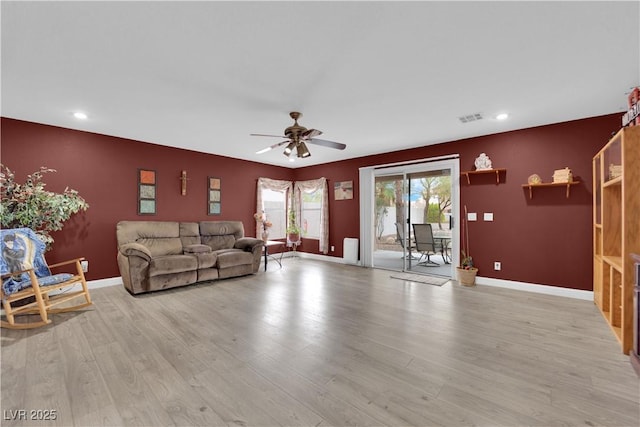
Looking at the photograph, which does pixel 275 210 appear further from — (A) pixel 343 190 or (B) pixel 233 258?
(B) pixel 233 258

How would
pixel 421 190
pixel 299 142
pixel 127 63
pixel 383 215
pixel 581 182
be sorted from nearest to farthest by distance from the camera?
pixel 127 63 → pixel 299 142 → pixel 581 182 → pixel 421 190 → pixel 383 215

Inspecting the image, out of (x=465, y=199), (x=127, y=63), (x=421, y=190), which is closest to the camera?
(x=127, y=63)

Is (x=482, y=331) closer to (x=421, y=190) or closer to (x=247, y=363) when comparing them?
(x=247, y=363)

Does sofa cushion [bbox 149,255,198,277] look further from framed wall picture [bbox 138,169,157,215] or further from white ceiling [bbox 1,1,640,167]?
white ceiling [bbox 1,1,640,167]

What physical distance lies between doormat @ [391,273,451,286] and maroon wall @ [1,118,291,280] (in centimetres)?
414

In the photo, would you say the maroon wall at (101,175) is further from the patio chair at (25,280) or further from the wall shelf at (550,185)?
the wall shelf at (550,185)

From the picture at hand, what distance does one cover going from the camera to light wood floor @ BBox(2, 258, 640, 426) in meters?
1.66

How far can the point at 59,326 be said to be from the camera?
2.92 metres

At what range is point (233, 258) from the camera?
4941mm

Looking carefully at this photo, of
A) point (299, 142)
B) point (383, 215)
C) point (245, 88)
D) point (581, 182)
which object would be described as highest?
point (245, 88)

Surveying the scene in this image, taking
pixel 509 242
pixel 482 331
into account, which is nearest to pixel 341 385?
pixel 482 331

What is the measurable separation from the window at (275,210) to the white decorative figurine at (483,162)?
15.4 feet

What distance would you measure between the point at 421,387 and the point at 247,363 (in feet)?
4.37

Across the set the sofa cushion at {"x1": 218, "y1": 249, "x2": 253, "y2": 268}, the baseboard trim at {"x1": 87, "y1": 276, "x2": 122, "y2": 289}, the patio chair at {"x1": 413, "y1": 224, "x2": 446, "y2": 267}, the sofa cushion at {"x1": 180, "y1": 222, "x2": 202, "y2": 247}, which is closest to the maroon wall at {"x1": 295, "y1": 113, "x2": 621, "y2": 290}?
the patio chair at {"x1": 413, "y1": 224, "x2": 446, "y2": 267}
